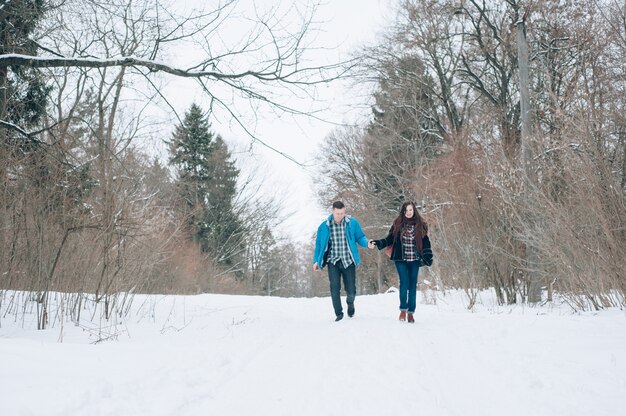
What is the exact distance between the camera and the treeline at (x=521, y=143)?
751cm

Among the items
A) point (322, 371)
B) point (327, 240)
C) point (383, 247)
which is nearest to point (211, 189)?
point (327, 240)

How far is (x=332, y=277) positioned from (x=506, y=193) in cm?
373

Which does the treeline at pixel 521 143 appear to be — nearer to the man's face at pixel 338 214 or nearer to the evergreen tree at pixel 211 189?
the man's face at pixel 338 214

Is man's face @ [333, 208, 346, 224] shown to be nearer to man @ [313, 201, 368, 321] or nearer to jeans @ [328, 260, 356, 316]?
man @ [313, 201, 368, 321]

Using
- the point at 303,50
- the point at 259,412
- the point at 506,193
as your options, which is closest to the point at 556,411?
the point at 259,412

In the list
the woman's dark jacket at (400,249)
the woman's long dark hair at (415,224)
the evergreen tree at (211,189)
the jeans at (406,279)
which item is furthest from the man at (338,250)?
the evergreen tree at (211,189)

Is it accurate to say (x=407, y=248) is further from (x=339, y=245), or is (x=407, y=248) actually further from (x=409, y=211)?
(x=339, y=245)

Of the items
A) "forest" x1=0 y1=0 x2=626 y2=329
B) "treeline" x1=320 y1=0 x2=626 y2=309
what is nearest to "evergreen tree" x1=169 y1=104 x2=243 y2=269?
"treeline" x1=320 y1=0 x2=626 y2=309

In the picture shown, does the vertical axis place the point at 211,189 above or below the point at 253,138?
above

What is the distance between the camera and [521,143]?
1095cm

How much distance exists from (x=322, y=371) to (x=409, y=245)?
399 cm

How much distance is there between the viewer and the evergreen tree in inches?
1307

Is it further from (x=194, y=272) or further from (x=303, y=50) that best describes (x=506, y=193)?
(x=194, y=272)

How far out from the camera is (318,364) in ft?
15.9
